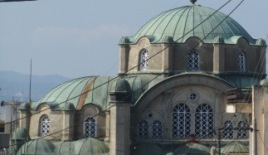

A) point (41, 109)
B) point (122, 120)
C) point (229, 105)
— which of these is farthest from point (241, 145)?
point (41, 109)

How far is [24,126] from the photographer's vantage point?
67.8m

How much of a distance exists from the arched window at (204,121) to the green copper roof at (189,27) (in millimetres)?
4235

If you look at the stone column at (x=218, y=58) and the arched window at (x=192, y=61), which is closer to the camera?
the stone column at (x=218, y=58)

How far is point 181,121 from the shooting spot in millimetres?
63906

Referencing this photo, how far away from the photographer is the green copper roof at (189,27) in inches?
2608

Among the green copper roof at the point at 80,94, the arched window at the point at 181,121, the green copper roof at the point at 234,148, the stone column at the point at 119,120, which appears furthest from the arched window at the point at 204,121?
the green copper roof at the point at 80,94

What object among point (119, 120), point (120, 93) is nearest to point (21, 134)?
point (119, 120)

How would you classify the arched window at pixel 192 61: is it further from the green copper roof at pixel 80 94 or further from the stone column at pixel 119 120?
the green copper roof at pixel 80 94

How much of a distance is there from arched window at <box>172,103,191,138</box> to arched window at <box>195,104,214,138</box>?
0.50 m

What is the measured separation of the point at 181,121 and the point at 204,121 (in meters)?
1.27

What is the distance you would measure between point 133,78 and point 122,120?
15.3ft

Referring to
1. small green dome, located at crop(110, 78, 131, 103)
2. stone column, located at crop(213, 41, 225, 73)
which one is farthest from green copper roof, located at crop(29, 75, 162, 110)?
stone column, located at crop(213, 41, 225, 73)

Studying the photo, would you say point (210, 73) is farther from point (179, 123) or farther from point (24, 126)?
point (24, 126)

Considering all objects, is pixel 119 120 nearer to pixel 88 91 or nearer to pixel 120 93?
pixel 120 93
